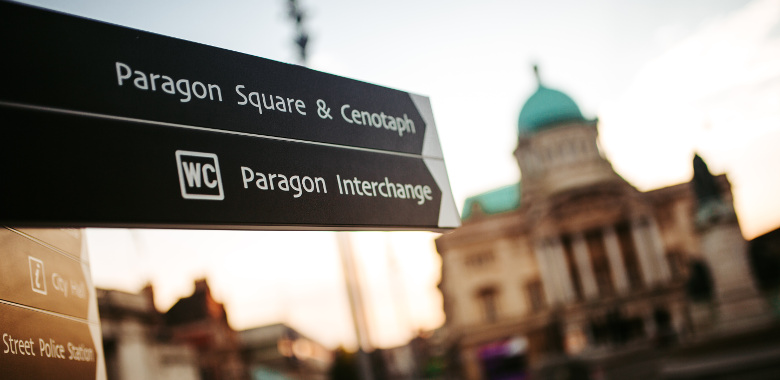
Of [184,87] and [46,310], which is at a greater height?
[184,87]

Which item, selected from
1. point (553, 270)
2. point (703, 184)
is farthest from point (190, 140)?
point (553, 270)

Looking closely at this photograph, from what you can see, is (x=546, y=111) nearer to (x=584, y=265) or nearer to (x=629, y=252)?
(x=629, y=252)

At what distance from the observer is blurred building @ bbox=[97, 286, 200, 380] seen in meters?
18.8

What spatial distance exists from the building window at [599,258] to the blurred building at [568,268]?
0.08 m

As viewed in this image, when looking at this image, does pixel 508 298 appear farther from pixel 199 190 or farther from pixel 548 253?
pixel 199 190

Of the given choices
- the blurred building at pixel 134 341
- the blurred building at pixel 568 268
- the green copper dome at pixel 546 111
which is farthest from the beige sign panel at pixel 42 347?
the green copper dome at pixel 546 111

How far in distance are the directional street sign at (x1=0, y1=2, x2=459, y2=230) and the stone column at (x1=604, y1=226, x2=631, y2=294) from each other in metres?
48.5

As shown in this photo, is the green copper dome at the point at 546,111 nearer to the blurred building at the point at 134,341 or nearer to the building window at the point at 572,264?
the building window at the point at 572,264

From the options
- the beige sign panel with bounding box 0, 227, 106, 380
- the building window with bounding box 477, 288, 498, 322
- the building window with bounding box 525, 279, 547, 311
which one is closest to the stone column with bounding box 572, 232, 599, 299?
the building window with bounding box 525, 279, 547, 311

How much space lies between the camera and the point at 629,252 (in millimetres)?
50125

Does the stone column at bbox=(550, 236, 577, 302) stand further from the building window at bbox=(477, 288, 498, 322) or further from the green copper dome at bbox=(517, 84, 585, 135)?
the green copper dome at bbox=(517, 84, 585, 135)

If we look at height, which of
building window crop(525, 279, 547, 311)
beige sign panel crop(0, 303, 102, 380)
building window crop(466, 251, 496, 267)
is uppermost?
building window crop(466, 251, 496, 267)

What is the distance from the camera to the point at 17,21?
221 cm

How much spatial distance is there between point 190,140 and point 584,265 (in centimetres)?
4966
